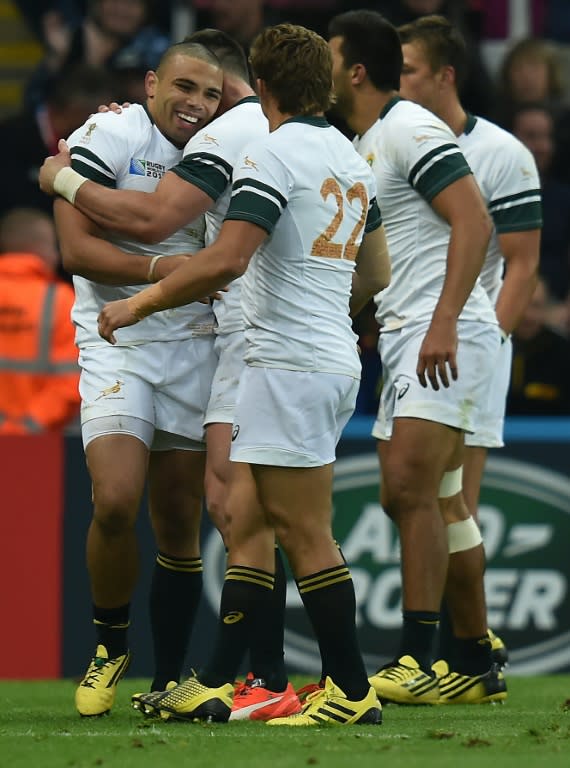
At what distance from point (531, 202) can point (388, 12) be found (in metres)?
4.34

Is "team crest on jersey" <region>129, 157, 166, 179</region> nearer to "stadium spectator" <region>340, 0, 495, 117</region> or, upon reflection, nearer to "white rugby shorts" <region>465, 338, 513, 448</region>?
"white rugby shorts" <region>465, 338, 513, 448</region>

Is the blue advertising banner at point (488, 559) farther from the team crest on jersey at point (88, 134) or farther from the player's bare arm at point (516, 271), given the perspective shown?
the team crest on jersey at point (88, 134)

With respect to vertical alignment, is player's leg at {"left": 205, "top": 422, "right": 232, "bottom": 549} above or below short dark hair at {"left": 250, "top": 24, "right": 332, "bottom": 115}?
below

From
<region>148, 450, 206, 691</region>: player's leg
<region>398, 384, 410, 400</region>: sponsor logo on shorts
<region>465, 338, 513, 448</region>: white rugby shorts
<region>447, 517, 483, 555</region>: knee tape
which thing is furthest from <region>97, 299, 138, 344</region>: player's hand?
→ <region>465, 338, 513, 448</region>: white rugby shorts

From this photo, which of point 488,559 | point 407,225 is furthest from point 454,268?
point 488,559

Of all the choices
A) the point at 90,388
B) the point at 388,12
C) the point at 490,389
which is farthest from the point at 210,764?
the point at 388,12

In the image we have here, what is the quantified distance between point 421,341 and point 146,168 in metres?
1.28

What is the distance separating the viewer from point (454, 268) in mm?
5941

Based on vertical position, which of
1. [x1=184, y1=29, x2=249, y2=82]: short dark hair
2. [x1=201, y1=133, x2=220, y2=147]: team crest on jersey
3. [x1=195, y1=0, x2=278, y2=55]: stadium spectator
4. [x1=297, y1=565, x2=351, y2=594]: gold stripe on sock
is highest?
[x1=195, y1=0, x2=278, y2=55]: stadium spectator

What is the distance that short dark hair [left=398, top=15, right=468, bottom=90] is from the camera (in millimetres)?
6762

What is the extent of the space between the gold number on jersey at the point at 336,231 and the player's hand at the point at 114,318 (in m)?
0.59

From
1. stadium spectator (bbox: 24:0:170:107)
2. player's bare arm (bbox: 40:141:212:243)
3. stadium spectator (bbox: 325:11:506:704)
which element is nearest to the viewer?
player's bare arm (bbox: 40:141:212:243)

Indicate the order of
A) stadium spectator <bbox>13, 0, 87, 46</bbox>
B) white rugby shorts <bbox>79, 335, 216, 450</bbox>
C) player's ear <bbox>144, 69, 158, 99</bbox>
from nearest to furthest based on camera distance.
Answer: white rugby shorts <bbox>79, 335, 216, 450</bbox> < player's ear <bbox>144, 69, 158, 99</bbox> < stadium spectator <bbox>13, 0, 87, 46</bbox>

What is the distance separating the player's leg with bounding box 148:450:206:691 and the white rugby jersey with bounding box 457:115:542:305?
1.80 metres
